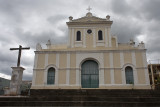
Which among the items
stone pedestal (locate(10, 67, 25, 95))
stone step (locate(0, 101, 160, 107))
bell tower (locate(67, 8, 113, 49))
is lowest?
stone step (locate(0, 101, 160, 107))

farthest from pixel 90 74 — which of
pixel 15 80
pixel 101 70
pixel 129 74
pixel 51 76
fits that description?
pixel 15 80

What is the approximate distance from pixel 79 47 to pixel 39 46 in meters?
5.80

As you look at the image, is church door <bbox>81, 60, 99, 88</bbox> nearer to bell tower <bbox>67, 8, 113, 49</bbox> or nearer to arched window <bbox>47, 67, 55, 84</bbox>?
bell tower <bbox>67, 8, 113, 49</bbox>

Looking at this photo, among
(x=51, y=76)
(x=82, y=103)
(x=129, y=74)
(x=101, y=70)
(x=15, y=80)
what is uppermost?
(x=101, y=70)

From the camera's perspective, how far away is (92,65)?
70.4ft

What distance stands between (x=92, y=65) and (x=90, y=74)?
52.3 inches

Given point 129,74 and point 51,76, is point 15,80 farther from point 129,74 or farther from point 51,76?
point 129,74

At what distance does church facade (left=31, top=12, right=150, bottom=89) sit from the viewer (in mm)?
19984

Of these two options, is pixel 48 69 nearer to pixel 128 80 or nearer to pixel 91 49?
pixel 91 49

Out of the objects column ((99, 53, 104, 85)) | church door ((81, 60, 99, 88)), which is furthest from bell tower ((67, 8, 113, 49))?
church door ((81, 60, 99, 88))

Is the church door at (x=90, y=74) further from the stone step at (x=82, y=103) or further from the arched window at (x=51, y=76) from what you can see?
the stone step at (x=82, y=103)

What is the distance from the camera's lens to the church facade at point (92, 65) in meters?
20.0

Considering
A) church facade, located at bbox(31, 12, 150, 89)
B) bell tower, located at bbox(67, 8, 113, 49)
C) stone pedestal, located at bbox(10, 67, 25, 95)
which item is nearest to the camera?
stone pedestal, located at bbox(10, 67, 25, 95)

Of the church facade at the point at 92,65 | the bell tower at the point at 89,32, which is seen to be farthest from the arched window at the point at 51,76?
the bell tower at the point at 89,32
